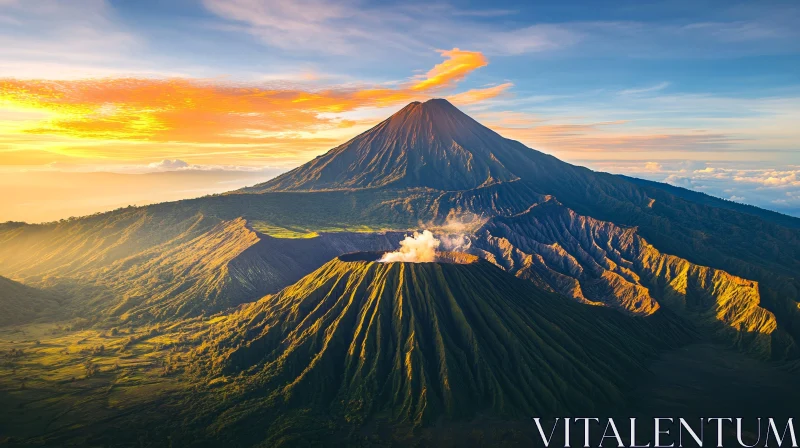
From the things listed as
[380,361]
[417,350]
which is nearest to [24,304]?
[380,361]

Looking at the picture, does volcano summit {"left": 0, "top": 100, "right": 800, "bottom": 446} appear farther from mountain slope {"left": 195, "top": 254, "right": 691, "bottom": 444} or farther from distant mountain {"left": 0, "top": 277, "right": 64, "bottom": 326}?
distant mountain {"left": 0, "top": 277, "right": 64, "bottom": 326}

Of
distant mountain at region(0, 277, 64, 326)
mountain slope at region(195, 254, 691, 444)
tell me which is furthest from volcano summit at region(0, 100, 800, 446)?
distant mountain at region(0, 277, 64, 326)

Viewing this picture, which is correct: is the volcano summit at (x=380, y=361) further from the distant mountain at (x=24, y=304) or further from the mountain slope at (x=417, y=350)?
the distant mountain at (x=24, y=304)

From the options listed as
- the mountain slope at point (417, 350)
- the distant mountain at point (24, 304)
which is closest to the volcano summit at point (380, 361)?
the mountain slope at point (417, 350)

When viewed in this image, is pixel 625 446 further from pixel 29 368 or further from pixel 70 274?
pixel 70 274

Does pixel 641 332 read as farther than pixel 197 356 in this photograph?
Yes

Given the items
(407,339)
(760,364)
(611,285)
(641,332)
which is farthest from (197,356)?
(611,285)

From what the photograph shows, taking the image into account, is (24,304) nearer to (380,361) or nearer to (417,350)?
(380,361)
